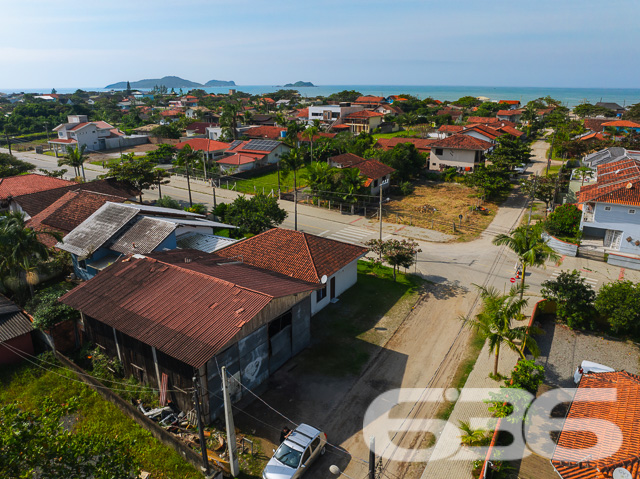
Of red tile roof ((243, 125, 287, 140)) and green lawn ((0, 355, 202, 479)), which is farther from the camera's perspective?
red tile roof ((243, 125, 287, 140))

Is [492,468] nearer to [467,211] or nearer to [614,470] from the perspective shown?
[614,470]

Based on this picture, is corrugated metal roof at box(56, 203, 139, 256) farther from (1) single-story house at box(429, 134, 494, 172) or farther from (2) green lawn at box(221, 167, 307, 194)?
(1) single-story house at box(429, 134, 494, 172)

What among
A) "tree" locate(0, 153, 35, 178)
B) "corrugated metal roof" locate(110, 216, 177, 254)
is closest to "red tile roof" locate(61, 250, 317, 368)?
"corrugated metal roof" locate(110, 216, 177, 254)

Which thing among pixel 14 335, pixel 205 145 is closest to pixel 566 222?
pixel 14 335

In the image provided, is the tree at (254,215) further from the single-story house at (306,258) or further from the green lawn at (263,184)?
the green lawn at (263,184)

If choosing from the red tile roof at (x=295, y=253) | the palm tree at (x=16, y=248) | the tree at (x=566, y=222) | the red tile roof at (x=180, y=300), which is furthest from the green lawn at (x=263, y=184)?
the red tile roof at (x=180, y=300)
